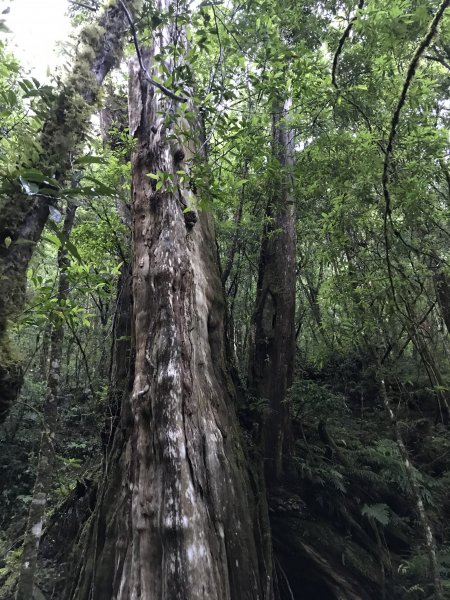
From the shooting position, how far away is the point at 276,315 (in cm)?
682

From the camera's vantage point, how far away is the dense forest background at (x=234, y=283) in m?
2.79

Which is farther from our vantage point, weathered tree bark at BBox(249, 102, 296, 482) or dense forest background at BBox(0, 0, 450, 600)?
weathered tree bark at BBox(249, 102, 296, 482)

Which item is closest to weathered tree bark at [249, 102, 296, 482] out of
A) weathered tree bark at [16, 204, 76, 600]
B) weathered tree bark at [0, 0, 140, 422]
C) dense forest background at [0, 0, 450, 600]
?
dense forest background at [0, 0, 450, 600]

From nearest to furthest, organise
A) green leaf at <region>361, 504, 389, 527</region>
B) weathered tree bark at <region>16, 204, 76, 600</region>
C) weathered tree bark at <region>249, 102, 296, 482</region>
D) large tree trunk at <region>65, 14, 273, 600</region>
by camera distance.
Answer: large tree trunk at <region>65, 14, 273, 600</region> → weathered tree bark at <region>16, 204, 76, 600</region> → green leaf at <region>361, 504, 389, 527</region> → weathered tree bark at <region>249, 102, 296, 482</region>

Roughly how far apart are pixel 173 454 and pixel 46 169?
2276mm

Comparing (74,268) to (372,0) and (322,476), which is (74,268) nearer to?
(372,0)

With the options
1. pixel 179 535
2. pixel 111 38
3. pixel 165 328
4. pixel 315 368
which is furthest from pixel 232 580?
pixel 315 368

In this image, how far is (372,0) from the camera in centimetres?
342

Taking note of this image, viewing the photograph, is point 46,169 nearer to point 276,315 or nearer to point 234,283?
point 276,315

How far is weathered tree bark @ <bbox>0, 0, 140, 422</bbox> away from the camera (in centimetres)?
196

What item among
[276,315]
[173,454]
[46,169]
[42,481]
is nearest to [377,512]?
[276,315]

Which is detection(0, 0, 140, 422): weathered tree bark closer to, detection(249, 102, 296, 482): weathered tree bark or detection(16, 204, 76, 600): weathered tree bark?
detection(16, 204, 76, 600): weathered tree bark

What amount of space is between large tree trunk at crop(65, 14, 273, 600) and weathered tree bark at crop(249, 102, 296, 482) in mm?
1293

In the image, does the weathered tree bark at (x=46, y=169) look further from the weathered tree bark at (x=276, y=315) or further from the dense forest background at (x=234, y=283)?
the weathered tree bark at (x=276, y=315)
